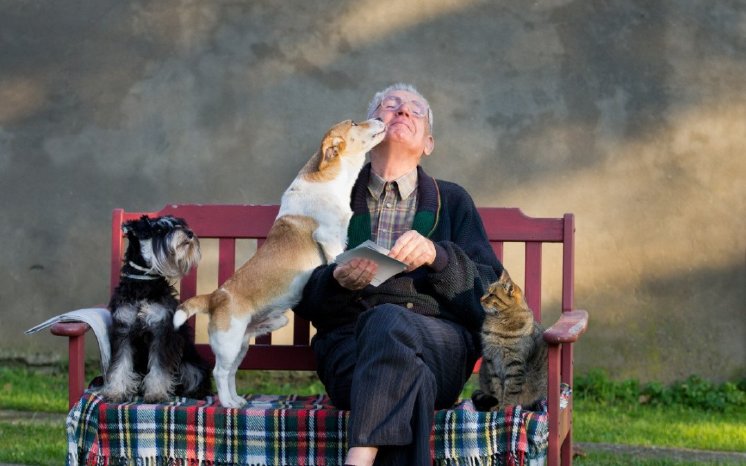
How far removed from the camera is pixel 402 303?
414 cm

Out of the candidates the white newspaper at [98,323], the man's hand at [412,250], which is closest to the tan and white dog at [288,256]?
the white newspaper at [98,323]

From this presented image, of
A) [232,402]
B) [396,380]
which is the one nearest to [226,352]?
[232,402]

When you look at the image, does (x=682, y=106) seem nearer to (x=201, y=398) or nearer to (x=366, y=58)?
(x=366, y=58)

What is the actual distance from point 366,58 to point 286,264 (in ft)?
9.25

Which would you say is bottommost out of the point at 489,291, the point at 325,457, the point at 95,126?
the point at 325,457

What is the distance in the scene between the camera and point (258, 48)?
6.70 metres

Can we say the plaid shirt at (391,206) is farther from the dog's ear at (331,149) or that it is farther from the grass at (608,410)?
the grass at (608,410)

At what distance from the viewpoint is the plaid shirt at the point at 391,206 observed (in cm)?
435

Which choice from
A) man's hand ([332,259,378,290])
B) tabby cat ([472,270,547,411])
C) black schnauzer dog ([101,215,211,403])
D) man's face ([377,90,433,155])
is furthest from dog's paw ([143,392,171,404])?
man's face ([377,90,433,155])

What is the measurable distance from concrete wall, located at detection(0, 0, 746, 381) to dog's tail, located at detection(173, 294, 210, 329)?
2.69 meters

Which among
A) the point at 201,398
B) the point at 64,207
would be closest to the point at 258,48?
the point at 64,207

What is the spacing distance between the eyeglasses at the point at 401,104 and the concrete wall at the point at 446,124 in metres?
2.07

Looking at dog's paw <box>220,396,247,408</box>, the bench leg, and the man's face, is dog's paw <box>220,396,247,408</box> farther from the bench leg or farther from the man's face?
A: the man's face

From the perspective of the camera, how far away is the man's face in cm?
444
